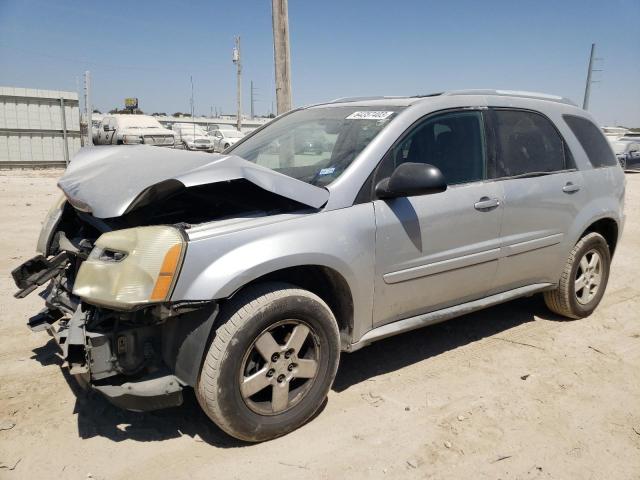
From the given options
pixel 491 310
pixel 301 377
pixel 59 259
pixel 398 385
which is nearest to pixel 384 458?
pixel 301 377

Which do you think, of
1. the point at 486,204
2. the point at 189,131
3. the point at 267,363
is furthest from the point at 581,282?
the point at 189,131

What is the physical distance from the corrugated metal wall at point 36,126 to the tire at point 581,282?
55.1 ft

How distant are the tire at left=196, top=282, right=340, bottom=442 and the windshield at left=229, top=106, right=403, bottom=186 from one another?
2.63 feet

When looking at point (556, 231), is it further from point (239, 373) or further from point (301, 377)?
point (239, 373)

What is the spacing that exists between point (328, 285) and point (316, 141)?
1.10 meters

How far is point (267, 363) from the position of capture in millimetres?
2719

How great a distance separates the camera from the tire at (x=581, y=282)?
4418 millimetres

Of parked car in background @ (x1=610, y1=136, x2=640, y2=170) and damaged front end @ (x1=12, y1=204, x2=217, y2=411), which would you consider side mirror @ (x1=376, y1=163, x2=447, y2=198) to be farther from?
parked car in background @ (x1=610, y1=136, x2=640, y2=170)

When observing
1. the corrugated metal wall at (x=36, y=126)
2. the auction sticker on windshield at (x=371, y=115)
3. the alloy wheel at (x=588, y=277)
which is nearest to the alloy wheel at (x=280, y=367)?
the auction sticker on windshield at (x=371, y=115)

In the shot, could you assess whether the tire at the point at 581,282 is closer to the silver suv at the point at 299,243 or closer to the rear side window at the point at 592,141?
the silver suv at the point at 299,243

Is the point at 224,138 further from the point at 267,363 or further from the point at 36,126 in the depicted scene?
the point at 267,363

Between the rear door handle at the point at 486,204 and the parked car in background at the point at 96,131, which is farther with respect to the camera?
the parked car in background at the point at 96,131

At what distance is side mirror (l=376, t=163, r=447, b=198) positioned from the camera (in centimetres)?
299

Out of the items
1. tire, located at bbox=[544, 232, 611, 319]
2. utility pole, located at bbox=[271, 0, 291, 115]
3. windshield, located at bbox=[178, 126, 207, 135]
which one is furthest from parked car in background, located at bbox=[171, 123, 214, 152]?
tire, located at bbox=[544, 232, 611, 319]
